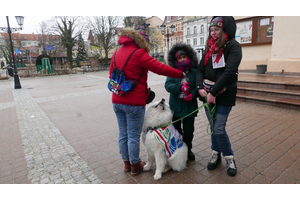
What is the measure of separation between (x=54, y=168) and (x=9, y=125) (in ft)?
10.8

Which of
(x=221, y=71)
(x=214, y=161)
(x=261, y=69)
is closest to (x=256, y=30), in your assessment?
(x=261, y=69)

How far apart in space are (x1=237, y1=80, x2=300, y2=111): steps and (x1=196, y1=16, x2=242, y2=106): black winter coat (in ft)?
13.9

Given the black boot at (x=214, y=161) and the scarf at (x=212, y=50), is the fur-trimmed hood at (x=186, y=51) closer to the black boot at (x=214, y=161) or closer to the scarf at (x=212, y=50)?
the scarf at (x=212, y=50)

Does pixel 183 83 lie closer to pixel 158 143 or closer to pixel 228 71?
pixel 228 71

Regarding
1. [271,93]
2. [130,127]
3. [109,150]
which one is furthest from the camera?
[271,93]

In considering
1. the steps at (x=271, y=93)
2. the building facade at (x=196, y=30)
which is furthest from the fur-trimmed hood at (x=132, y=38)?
the building facade at (x=196, y=30)

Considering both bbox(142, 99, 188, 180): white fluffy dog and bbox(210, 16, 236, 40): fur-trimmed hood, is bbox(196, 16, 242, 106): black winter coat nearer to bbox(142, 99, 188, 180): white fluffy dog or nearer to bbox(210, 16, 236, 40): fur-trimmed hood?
bbox(210, 16, 236, 40): fur-trimmed hood

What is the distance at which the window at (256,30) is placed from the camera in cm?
1056

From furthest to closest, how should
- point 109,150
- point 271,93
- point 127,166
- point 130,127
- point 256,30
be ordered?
point 256,30 < point 271,93 < point 109,150 < point 127,166 < point 130,127

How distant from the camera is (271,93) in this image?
6.37 metres

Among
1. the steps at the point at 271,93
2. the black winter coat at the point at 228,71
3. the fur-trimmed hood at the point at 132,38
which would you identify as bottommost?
the steps at the point at 271,93

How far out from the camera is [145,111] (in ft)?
8.84

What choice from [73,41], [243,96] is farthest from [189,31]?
[243,96]

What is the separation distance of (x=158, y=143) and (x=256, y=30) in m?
11.2
